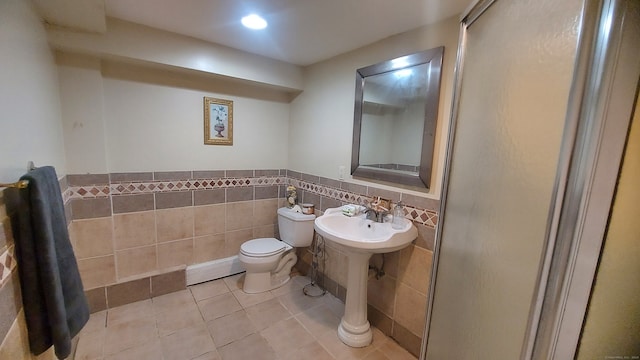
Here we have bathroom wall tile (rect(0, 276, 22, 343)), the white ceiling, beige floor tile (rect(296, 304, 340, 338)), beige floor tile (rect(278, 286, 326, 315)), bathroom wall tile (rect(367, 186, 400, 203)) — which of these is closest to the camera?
bathroom wall tile (rect(0, 276, 22, 343))

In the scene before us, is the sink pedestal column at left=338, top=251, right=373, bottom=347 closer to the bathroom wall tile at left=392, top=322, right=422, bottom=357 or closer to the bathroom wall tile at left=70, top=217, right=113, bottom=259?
the bathroom wall tile at left=392, top=322, right=422, bottom=357

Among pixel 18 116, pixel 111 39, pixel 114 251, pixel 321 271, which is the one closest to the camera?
pixel 18 116

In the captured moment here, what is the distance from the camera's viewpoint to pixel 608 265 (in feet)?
1.52

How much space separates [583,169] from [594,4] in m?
0.29

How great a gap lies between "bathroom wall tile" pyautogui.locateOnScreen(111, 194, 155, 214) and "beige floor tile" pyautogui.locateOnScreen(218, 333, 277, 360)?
1248 millimetres

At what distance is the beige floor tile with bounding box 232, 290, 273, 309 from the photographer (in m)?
2.09

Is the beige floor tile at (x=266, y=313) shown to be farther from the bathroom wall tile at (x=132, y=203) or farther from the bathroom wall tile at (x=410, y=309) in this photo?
the bathroom wall tile at (x=132, y=203)

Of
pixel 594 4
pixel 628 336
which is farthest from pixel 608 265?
pixel 594 4

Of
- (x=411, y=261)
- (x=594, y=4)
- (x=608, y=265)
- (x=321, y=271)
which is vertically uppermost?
(x=594, y=4)

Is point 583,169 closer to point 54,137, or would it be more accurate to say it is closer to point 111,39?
point 54,137

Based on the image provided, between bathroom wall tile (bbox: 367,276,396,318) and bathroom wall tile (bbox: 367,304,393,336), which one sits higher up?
bathroom wall tile (bbox: 367,276,396,318)

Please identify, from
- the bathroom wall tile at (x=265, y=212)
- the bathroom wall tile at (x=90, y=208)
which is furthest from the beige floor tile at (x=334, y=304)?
the bathroom wall tile at (x=90, y=208)

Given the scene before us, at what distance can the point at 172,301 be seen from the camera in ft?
6.80

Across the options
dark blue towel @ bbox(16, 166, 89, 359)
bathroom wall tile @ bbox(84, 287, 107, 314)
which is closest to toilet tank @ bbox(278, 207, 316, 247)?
bathroom wall tile @ bbox(84, 287, 107, 314)
